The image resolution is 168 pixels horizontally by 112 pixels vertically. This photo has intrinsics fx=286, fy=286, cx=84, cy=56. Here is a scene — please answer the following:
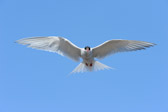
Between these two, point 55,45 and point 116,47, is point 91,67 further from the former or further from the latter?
point 55,45

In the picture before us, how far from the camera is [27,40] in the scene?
10016 millimetres

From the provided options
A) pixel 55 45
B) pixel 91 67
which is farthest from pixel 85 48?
pixel 55 45

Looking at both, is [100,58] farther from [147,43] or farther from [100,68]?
[147,43]

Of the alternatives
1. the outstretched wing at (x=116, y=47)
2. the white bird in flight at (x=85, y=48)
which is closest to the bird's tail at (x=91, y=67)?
the white bird in flight at (x=85, y=48)

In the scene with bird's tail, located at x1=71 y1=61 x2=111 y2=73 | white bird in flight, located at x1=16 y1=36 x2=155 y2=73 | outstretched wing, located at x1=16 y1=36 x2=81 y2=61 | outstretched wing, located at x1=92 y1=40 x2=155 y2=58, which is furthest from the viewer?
bird's tail, located at x1=71 y1=61 x2=111 y2=73

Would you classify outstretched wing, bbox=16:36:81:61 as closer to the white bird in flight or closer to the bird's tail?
the white bird in flight

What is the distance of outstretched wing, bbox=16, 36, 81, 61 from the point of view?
10.1 metres

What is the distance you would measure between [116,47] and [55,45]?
90.9 inches

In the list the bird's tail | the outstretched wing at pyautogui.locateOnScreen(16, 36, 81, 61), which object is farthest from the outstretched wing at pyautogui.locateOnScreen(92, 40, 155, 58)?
the outstretched wing at pyautogui.locateOnScreen(16, 36, 81, 61)

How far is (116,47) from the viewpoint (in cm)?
1087

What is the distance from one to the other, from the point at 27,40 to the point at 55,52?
1158 millimetres

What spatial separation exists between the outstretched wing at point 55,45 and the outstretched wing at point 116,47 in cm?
77

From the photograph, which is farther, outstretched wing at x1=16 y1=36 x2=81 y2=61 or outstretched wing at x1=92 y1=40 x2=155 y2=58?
outstretched wing at x1=92 y1=40 x2=155 y2=58

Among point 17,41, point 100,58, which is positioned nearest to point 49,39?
point 17,41
